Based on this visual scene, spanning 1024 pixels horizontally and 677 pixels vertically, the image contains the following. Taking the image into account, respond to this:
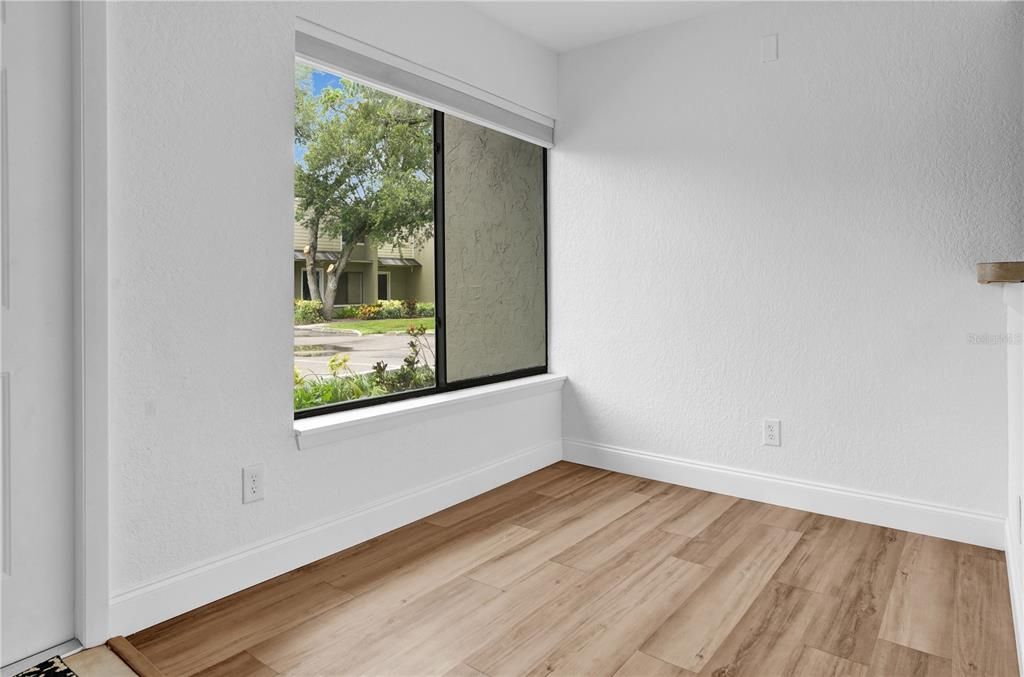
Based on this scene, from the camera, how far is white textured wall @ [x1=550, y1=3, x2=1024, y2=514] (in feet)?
8.11

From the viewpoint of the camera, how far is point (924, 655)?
1726mm

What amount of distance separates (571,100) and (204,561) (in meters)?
2.81

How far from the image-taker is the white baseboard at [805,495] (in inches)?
98.2

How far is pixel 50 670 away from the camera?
1609 millimetres

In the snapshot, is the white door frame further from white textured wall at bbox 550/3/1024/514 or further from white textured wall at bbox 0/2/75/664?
white textured wall at bbox 550/3/1024/514

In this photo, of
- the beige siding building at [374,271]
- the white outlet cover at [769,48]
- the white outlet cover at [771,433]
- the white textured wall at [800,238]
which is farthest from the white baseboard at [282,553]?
the white outlet cover at [769,48]

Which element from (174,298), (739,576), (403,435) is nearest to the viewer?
(174,298)

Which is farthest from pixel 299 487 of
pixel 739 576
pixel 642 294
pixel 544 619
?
pixel 642 294

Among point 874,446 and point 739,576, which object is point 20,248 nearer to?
point 739,576

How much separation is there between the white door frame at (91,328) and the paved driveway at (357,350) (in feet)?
2.65

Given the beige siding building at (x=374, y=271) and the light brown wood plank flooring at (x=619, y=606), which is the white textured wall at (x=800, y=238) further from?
the beige siding building at (x=374, y=271)

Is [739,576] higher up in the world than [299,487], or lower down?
lower down

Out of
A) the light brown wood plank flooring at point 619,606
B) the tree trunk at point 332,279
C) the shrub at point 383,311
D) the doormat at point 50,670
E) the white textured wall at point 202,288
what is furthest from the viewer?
the shrub at point 383,311

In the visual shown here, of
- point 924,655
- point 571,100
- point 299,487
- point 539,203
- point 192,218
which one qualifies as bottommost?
point 924,655
